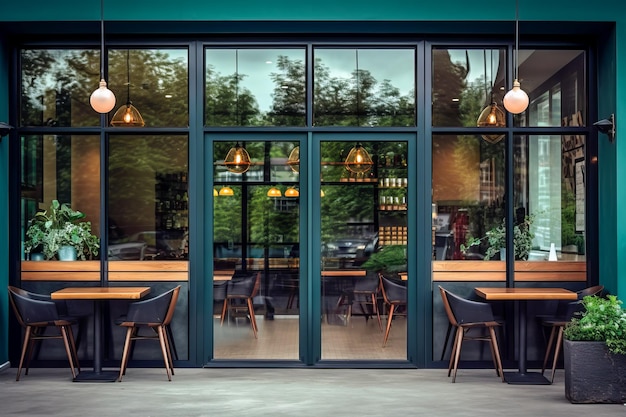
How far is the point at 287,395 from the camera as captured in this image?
711 cm

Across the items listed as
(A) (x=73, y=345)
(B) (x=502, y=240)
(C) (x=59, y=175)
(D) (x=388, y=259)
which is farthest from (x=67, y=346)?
(B) (x=502, y=240)

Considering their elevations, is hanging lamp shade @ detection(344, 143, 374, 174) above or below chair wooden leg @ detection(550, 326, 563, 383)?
above

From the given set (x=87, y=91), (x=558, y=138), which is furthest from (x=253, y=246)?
(x=558, y=138)

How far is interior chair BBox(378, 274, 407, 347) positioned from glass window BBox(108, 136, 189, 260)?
2241 mm

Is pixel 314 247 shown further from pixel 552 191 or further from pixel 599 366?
pixel 599 366

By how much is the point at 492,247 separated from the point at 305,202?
213 centimetres

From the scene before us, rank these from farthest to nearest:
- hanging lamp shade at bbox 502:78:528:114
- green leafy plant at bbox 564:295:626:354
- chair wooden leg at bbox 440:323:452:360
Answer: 1. chair wooden leg at bbox 440:323:452:360
2. hanging lamp shade at bbox 502:78:528:114
3. green leafy plant at bbox 564:295:626:354

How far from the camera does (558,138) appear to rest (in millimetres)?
8602

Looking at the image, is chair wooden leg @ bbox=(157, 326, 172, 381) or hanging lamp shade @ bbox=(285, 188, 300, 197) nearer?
chair wooden leg @ bbox=(157, 326, 172, 381)

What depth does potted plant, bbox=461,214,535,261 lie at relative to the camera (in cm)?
855

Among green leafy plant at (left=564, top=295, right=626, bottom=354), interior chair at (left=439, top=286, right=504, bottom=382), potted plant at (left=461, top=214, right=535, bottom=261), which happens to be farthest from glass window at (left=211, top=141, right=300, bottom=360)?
green leafy plant at (left=564, top=295, right=626, bottom=354)

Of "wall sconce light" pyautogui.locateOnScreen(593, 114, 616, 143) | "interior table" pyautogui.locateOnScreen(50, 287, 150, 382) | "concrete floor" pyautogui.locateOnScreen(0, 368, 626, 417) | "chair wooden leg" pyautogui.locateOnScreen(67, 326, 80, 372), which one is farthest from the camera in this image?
"chair wooden leg" pyautogui.locateOnScreen(67, 326, 80, 372)

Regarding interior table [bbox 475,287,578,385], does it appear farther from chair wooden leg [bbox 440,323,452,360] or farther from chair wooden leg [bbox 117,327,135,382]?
chair wooden leg [bbox 117,327,135,382]

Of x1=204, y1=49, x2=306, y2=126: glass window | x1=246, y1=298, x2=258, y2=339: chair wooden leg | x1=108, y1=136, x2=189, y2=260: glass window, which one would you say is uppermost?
x1=204, y1=49, x2=306, y2=126: glass window
